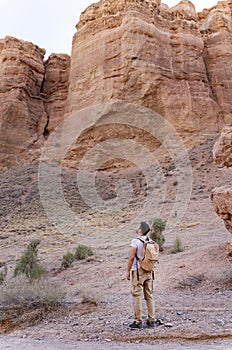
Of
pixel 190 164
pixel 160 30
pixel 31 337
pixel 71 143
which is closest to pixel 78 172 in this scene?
pixel 71 143

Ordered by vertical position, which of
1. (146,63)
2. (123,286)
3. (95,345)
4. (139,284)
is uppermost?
(146,63)

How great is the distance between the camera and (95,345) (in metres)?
3.77

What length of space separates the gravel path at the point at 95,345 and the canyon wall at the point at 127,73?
24.0 metres

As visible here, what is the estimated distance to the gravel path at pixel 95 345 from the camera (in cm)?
346

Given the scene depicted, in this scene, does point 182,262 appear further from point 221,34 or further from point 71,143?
point 221,34

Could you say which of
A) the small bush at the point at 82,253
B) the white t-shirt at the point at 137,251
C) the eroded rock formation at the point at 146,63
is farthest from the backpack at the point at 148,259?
the eroded rock formation at the point at 146,63

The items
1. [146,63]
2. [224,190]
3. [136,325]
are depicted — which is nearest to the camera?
[136,325]

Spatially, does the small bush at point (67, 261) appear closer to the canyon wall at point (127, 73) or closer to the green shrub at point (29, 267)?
the green shrub at point (29, 267)

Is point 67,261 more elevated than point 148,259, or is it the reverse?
point 148,259

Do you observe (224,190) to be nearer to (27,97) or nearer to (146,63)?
(146,63)

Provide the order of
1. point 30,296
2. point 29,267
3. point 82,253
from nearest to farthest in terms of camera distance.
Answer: point 30,296
point 29,267
point 82,253

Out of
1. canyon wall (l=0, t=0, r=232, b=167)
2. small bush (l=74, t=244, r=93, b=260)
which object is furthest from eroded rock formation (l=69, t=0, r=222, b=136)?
small bush (l=74, t=244, r=93, b=260)

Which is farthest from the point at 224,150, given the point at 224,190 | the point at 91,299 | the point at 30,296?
the point at 30,296

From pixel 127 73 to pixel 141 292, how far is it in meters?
25.4
